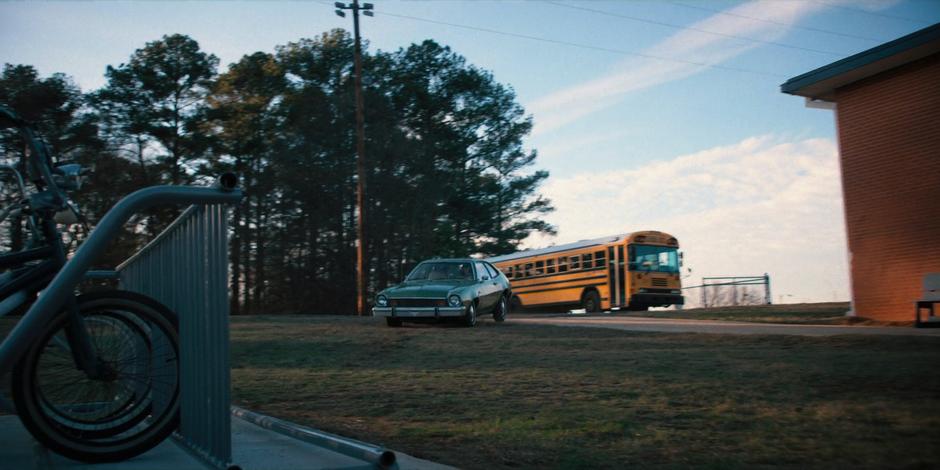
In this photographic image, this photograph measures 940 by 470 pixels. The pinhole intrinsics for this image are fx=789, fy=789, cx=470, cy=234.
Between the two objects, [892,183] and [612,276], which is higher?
[892,183]

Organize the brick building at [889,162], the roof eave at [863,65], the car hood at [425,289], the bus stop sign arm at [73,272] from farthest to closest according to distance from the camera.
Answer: the car hood at [425,289]
the brick building at [889,162]
the roof eave at [863,65]
the bus stop sign arm at [73,272]

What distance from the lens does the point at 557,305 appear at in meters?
32.2

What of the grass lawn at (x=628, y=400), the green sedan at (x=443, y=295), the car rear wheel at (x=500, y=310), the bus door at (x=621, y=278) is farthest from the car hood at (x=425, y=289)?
the bus door at (x=621, y=278)

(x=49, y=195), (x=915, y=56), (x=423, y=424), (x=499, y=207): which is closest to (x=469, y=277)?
(x=915, y=56)

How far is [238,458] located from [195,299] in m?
0.88

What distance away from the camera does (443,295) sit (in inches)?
671

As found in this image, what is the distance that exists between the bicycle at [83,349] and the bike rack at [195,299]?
41 millimetres

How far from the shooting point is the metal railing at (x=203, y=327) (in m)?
3.65

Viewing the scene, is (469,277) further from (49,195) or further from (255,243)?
(255,243)

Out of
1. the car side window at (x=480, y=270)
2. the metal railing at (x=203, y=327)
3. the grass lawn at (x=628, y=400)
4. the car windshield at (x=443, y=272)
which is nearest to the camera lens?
the metal railing at (x=203, y=327)

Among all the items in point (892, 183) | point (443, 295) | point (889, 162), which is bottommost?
point (443, 295)

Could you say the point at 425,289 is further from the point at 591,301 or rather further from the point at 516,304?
the point at 516,304

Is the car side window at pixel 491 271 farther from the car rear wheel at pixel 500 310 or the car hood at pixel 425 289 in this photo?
the car hood at pixel 425 289

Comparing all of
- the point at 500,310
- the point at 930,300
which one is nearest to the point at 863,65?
the point at 930,300
